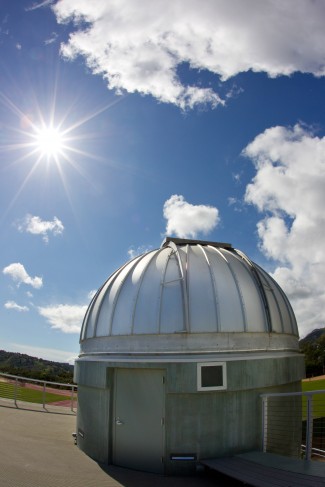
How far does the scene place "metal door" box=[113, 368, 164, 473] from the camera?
7.82 meters

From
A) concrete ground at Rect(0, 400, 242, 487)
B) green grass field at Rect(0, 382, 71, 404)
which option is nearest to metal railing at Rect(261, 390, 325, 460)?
concrete ground at Rect(0, 400, 242, 487)

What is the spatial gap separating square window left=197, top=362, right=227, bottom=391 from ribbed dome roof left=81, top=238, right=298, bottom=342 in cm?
72

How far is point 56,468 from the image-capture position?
7605mm

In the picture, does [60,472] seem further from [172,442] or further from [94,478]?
[172,442]

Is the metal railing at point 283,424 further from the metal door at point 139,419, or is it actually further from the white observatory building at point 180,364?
the metal door at point 139,419

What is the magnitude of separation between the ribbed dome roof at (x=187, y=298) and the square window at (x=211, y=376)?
72 cm

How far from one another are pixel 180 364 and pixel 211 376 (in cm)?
→ 70

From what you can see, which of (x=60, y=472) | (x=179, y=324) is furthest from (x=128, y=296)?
(x=60, y=472)

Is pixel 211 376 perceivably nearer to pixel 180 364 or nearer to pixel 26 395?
pixel 180 364

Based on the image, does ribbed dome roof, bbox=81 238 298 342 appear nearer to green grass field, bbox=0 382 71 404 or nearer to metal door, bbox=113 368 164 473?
metal door, bbox=113 368 164 473

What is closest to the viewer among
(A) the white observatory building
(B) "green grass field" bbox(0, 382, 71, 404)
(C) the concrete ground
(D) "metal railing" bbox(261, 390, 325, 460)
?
(C) the concrete ground

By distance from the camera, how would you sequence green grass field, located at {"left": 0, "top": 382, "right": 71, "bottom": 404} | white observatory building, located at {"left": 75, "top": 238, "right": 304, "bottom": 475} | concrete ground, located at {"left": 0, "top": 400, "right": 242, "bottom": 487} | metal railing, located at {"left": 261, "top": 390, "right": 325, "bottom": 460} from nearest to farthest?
concrete ground, located at {"left": 0, "top": 400, "right": 242, "bottom": 487} → white observatory building, located at {"left": 75, "top": 238, "right": 304, "bottom": 475} → metal railing, located at {"left": 261, "top": 390, "right": 325, "bottom": 460} → green grass field, located at {"left": 0, "top": 382, "right": 71, "bottom": 404}

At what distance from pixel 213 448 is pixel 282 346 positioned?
3028 millimetres

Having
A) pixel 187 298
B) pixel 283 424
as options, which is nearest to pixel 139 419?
pixel 187 298
